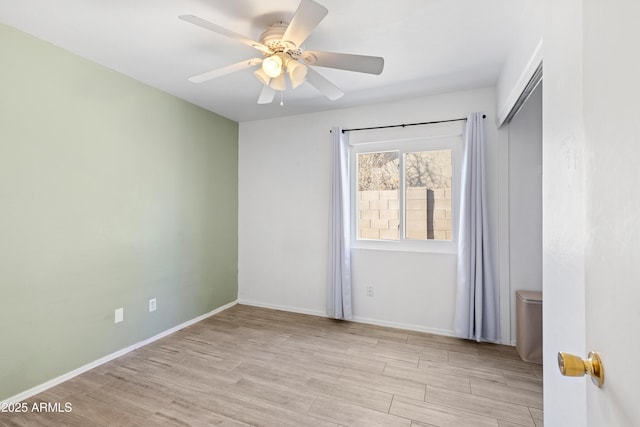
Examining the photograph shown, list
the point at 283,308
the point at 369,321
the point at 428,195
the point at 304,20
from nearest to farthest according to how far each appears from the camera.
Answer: the point at 304,20 → the point at 428,195 → the point at 369,321 → the point at 283,308

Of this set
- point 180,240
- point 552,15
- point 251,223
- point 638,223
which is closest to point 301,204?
point 251,223

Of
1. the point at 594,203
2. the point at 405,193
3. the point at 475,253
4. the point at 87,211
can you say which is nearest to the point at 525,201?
the point at 475,253

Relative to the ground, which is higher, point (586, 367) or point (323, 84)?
point (323, 84)

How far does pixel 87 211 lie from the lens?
2.35 meters

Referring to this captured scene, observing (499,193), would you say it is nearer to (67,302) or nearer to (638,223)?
(638,223)

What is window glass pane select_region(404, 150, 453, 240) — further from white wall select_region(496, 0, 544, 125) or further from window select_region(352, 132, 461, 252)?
white wall select_region(496, 0, 544, 125)

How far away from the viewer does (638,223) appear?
44cm

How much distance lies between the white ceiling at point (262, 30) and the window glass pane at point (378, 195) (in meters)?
0.81

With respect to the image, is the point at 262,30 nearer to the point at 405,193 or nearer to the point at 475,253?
the point at 405,193

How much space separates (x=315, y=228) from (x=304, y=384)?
1.81m

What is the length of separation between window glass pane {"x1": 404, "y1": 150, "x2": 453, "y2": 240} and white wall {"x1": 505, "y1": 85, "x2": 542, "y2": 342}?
56 centimetres

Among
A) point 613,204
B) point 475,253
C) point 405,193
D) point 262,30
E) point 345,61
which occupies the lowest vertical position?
point 475,253

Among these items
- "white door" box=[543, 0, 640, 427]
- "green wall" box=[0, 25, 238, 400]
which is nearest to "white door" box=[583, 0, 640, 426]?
"white door" box=[543, 0, 640, 427]

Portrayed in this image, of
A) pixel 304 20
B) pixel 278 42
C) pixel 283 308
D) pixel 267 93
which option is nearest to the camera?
pixel 304 20
